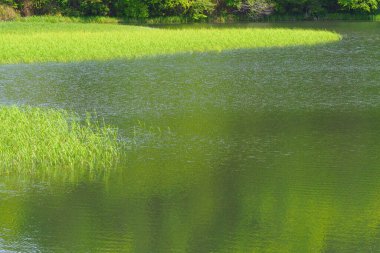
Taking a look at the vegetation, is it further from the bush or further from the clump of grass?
the clump of grass

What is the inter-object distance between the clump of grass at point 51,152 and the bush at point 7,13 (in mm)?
50602

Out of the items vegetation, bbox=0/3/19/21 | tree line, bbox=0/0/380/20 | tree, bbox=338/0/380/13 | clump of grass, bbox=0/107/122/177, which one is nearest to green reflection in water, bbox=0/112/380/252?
clump of grass, bbox=0/107/122/177

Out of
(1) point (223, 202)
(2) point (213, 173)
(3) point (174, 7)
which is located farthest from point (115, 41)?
(1) point (223, 202)

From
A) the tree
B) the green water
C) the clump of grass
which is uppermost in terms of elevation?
the clump of grass

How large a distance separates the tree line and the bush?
2.90 m

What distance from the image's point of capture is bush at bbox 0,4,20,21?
69188 millimetres

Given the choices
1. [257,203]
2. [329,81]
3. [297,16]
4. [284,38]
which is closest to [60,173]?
[257,203]

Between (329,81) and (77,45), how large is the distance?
54.6ft

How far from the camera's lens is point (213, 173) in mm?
18547

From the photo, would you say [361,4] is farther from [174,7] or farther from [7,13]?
[7,13]

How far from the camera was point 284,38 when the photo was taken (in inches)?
2046

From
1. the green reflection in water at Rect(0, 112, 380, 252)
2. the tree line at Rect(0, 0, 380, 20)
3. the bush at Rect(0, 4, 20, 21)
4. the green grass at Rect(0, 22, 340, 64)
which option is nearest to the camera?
the green reflection in water at Rect(0, 112, 380, 252)

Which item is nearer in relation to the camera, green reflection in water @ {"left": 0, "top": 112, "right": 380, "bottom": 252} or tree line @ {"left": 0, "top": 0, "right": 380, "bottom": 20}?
green reflection in water @ {"left": 0, "top": 112, "right": 380, "bottom": 252}

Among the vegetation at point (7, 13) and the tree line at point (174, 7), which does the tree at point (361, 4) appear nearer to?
the tree line at point (174, 7)
